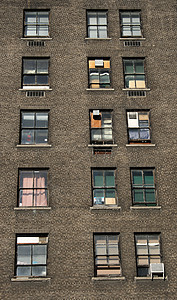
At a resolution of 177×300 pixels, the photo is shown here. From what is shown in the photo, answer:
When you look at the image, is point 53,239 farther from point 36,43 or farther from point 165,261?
point 36,43

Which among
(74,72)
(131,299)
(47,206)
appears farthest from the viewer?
(74,72)

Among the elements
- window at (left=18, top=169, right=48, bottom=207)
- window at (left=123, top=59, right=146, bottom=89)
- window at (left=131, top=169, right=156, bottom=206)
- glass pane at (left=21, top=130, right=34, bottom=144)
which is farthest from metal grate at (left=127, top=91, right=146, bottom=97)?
window at (left=18, top=169, right=48, bottom=207)

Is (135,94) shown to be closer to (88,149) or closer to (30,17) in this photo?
(88,149)

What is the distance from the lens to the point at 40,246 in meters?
23.5

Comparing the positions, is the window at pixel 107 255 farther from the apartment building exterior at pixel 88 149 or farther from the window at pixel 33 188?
the window at pixel 33 188

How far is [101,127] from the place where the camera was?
2653cm

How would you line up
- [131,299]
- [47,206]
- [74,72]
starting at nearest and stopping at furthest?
[131,299], [47,206], [74,72]

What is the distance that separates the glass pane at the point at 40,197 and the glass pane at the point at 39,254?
244 centimetres

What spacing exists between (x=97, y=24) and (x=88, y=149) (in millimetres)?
9769

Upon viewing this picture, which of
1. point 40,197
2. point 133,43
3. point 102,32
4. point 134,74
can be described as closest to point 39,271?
point 40,197

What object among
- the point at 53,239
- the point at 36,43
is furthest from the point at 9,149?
the point at 36,43

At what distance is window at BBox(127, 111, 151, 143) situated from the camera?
26.3m

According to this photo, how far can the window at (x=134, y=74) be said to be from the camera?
1103 inches

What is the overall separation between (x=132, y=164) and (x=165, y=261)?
5.76 meters
